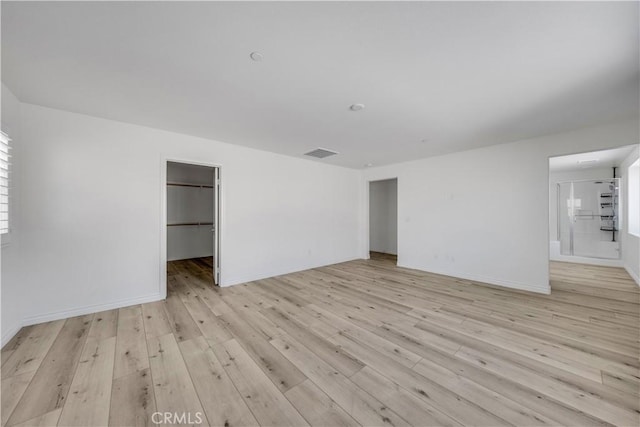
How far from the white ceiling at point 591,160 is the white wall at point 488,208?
993 millimetres

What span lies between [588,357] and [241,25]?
3809mm

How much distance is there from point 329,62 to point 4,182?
323 cm

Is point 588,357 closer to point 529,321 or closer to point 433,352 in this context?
point 529,321

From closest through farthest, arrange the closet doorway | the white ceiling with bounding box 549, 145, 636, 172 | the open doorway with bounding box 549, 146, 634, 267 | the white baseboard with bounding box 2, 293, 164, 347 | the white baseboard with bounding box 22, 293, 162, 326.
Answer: the white baseboard with bounding box 2, 293, 164, 347 < the white baseboard with bounding box 22, 293, 162, 326 < the white ceiling with bounding box 549, 145, 636, 172 < the open doorway with bounding box 549, 146, 634, 267 < the closet doorway

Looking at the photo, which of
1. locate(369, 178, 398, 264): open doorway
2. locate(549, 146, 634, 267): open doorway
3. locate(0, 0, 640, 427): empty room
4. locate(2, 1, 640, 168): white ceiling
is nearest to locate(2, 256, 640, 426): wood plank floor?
locate(0, 0, 640, 427): empty room

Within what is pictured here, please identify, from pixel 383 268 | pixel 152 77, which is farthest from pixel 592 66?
pixel 383 268

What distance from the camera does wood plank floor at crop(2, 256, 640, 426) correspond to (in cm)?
143

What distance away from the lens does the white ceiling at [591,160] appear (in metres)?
4.29

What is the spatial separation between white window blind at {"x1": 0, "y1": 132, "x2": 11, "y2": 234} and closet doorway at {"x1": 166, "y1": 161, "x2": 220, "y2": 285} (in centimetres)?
357

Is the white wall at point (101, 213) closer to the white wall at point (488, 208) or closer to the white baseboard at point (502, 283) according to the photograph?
the white wall at point (488, 208)

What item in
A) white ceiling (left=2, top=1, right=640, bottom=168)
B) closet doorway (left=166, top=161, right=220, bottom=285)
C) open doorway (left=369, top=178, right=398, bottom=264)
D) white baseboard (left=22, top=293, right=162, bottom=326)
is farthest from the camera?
open doorway (left=369, top=178, right=398, bottom=264)

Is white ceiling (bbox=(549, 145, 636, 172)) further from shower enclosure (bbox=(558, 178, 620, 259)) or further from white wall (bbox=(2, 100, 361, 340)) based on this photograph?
white wall (bbox=(2, 100, 361, 340))

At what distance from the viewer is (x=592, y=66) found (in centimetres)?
188

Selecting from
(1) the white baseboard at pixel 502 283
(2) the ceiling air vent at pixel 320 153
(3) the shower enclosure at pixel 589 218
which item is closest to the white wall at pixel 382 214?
(1) the white baseboard at pixel 502 283
